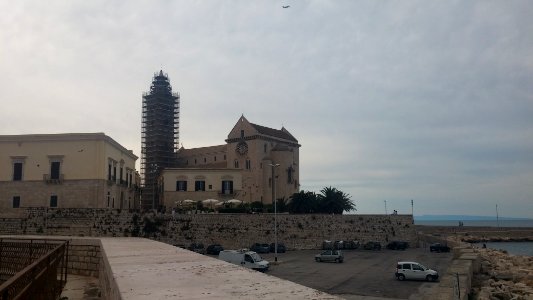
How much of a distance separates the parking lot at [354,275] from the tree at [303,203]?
45.1 ft

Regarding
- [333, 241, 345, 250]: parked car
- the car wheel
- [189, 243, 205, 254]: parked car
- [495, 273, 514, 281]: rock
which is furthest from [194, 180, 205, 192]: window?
[495, 273, 514, 281]: rock

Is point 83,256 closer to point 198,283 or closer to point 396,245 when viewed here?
point 198,283

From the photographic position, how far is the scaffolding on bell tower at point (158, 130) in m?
70.3

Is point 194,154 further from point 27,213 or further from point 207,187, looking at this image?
point 27,213

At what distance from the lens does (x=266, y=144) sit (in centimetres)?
6662

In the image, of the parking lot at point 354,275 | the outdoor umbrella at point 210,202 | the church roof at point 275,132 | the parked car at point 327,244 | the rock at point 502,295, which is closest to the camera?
the rock at point 502,295

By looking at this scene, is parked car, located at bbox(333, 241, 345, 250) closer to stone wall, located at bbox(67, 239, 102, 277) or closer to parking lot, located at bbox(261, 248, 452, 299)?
parking lot, located at bbox(261, 248, 452, 299)

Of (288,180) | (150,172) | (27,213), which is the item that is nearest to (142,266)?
(27,213)

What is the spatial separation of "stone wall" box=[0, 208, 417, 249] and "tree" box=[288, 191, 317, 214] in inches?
180

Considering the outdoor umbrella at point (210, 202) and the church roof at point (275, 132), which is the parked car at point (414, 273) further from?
the church roof at point (275, 132)

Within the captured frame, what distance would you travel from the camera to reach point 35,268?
6.46 metres

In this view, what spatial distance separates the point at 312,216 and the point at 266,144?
789 inches

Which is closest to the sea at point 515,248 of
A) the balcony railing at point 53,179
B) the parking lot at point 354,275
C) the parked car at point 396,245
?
the parked car at point 396,245

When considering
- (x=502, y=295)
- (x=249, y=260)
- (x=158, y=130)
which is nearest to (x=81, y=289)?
(x=249, y=260)
